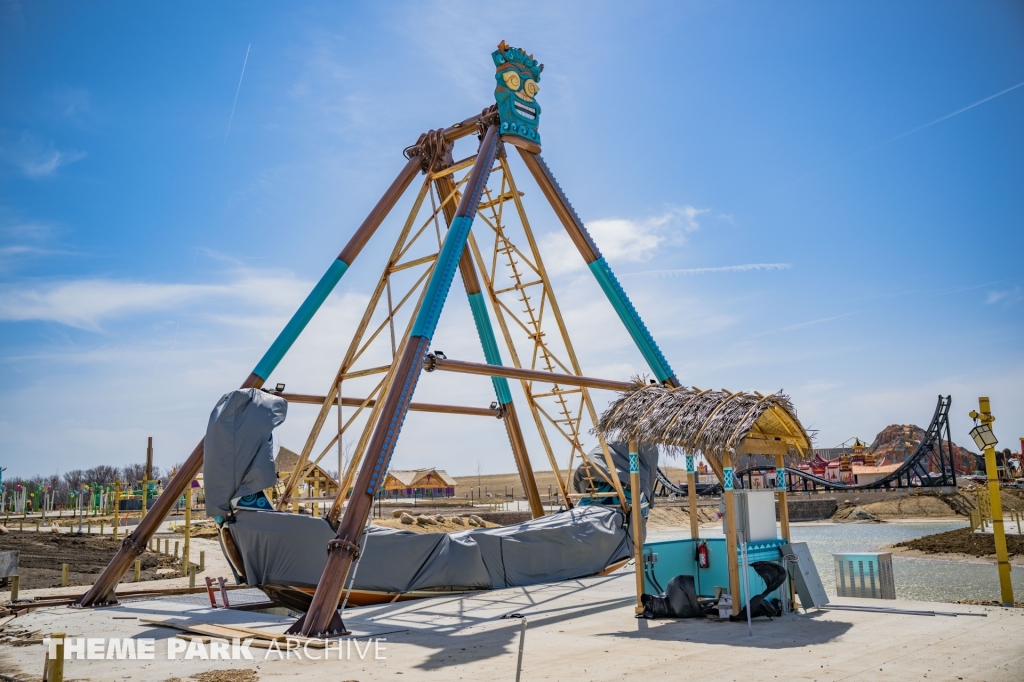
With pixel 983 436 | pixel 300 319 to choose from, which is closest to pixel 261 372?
pixel 300 319

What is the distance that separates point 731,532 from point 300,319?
813 cm

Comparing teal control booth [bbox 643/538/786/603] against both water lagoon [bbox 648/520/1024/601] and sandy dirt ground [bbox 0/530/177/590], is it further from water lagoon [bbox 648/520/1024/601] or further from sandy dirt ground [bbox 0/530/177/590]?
sandy dirt ground [bbox 0/530/177/590]

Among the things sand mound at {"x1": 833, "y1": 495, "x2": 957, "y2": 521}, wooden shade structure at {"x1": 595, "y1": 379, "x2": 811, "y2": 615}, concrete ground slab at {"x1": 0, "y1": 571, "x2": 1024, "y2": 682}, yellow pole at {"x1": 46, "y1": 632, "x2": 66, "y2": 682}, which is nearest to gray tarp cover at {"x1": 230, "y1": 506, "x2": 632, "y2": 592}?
concrete ground slab at {"x1": 0, "y1": 571, "x2": 1024, "y2": 682}

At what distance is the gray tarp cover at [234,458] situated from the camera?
449 inches

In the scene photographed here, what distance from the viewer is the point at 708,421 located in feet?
33.0

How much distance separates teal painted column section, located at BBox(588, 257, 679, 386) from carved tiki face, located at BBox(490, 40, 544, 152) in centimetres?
282

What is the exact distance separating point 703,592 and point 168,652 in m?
6.81

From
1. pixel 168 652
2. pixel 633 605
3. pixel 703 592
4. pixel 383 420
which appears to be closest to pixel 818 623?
pixel 703 592

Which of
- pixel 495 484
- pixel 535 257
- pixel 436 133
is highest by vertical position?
pixel 436 133

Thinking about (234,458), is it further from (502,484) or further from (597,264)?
(502,484)

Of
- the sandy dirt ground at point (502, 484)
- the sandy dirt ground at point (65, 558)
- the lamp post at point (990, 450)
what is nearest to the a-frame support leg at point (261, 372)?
the sandy dirt ground at point (65, 558)

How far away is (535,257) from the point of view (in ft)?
51.7

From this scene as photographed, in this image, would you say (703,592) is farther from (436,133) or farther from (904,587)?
(436,133)

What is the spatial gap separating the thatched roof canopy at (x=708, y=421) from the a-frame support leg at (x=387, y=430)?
2.94 m
